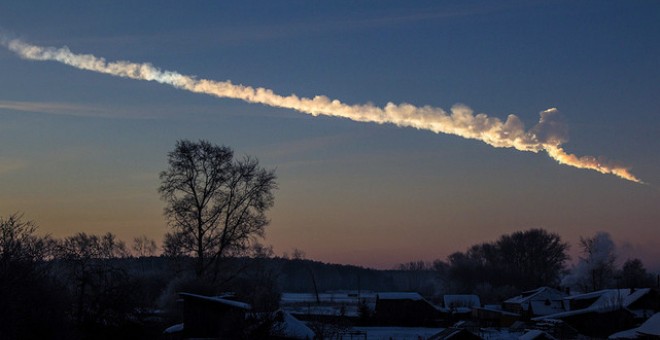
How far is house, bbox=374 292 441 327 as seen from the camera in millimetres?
84625

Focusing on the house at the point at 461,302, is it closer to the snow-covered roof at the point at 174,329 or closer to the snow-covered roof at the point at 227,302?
the snow-covered roof at the point at 174,329

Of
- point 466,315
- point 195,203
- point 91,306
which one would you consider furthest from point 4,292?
point 466,315

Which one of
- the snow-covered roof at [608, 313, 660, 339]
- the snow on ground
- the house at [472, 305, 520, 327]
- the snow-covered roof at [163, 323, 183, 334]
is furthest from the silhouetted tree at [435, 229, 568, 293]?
the snow-covered roof at [163, 323, 183, 334]

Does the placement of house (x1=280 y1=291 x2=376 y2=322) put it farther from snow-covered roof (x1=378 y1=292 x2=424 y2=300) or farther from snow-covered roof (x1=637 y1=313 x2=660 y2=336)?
snow-covered roof (x1=637 y1=313 x2=660 y2=336)

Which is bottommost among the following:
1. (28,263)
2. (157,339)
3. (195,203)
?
(157,339)

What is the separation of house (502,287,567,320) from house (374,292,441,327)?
33.2 feet

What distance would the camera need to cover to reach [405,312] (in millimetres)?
85438

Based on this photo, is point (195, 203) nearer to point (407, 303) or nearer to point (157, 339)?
point (157, 339)

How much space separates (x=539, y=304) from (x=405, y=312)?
1590cm

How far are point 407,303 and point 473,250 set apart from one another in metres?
82.2

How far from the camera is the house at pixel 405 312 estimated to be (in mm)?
84625

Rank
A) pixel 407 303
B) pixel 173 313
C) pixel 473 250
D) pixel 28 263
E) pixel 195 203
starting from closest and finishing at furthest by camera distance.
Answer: pixel 28 263 → pixel 195 203 → pixel 173 313 → pixel 407 303 → pixel 473 250

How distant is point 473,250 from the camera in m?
165

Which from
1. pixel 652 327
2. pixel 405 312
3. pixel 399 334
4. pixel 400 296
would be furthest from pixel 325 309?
pixel 652 327
